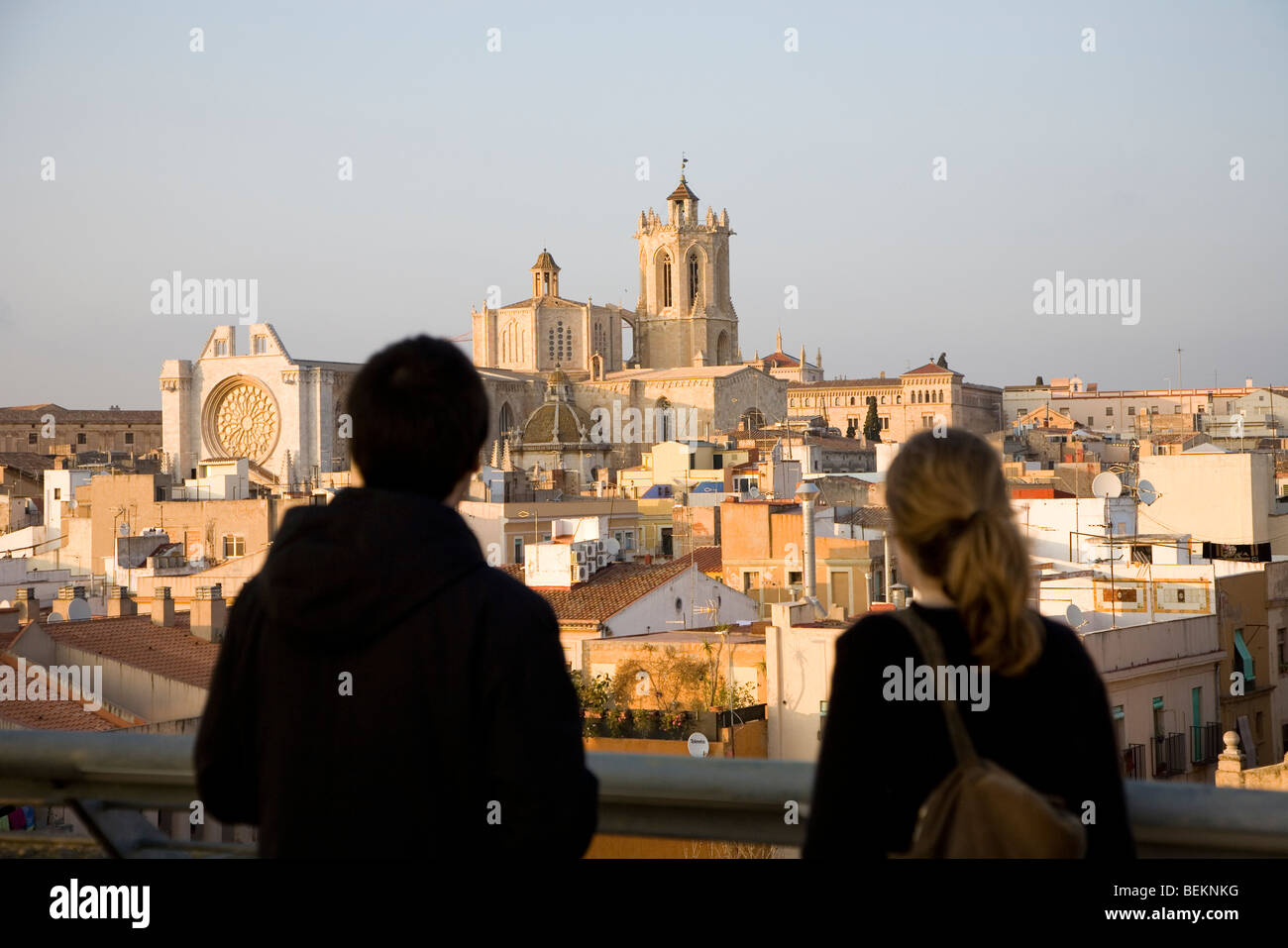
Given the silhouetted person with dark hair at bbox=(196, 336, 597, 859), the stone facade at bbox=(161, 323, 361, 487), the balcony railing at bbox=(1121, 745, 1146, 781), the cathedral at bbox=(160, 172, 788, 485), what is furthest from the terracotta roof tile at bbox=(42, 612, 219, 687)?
the stone facade at bbox=(161, 323, 361, 487)

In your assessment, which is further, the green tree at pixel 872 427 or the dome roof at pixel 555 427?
the green tree at pixel 872 427

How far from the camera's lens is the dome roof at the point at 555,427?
165 ft

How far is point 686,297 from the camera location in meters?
72.3

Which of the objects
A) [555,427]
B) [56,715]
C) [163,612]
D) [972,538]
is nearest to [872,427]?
[555,427]

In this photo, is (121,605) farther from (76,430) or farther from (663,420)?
(76,430)

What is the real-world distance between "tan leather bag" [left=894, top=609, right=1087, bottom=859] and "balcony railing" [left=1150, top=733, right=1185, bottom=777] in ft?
36.5

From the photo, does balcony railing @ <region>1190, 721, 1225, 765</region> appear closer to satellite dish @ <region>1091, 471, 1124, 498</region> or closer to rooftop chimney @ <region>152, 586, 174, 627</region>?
satellite dish @ <region>1091, 471, 1124, 498</region>

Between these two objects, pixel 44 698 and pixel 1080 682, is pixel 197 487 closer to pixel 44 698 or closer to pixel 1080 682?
pixel 44 698

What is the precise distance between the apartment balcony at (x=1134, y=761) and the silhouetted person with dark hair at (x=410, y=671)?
34.8 ft

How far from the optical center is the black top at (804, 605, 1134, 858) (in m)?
1.76

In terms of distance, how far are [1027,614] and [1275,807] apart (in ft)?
1.51

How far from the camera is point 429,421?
1861 mm

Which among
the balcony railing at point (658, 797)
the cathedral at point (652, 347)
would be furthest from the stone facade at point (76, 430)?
the balcony railing at point (658, 797)

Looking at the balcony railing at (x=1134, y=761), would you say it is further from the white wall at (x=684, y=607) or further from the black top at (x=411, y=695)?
the black top at (x=411, y=695)
